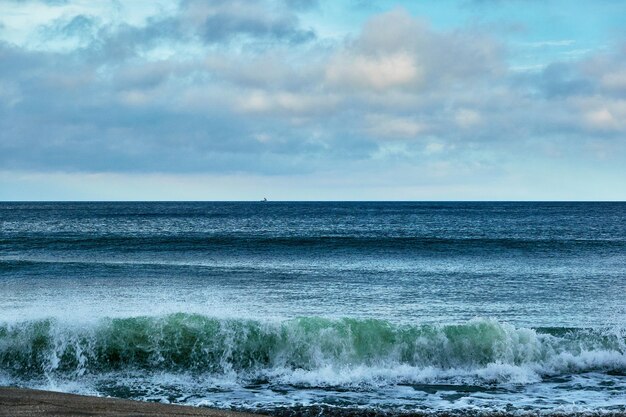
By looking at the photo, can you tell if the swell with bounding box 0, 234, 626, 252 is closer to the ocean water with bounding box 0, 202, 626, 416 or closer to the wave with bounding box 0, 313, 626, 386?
the ocean water with bounding box 0, 202, 626, 416

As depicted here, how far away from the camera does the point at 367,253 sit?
113 feet

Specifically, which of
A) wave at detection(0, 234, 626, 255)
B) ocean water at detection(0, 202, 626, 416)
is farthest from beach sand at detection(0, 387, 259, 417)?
wave at detection(0, 234, 626, 255)

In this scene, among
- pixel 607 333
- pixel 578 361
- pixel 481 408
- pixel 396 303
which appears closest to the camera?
pixel 481 408

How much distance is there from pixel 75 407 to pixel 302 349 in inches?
239

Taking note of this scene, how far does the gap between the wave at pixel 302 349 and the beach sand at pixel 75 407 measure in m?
3.98

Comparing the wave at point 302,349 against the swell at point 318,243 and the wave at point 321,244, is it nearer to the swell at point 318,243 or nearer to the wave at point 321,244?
the wave at point 321,244

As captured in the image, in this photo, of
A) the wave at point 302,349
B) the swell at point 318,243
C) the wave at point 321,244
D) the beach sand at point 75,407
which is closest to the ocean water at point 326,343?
the wave at point 302,349

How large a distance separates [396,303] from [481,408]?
8869 millimetres

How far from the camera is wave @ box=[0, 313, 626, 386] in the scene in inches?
499

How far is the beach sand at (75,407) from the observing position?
25.5 ft

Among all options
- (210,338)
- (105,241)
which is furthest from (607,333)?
(105,241)

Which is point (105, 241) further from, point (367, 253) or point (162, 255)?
point (367, 253)

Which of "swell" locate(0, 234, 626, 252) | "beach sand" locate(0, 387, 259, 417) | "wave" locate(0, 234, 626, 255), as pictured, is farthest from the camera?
"swell" locate(0, 234, 626, 252)

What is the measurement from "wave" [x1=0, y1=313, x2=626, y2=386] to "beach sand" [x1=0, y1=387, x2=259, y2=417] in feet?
13.1
